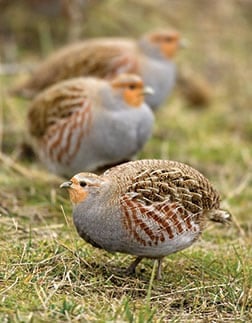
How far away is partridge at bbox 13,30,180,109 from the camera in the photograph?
24.7 ft

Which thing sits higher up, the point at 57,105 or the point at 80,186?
the point at 80,186

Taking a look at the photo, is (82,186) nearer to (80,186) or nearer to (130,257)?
(80,186)

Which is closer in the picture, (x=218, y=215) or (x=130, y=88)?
(x=218, y=215)

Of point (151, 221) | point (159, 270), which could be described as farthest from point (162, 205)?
point (159, 270)

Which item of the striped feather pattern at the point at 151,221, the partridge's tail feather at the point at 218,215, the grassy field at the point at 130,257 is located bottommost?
the grassy field at the point at 130,257

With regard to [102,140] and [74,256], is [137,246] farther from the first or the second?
[102,140]

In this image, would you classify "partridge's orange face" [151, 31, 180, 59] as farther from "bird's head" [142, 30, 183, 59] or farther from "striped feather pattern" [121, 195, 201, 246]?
"striped feather pattern" [121, 195, 201, 246]

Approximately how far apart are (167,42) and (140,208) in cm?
467

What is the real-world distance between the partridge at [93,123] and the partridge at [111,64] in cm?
116

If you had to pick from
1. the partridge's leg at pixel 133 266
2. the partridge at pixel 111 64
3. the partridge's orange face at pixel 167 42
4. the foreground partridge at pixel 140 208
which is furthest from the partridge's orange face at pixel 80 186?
the partridge's orange face at pixel 167 42

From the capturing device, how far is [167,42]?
8.38 metres

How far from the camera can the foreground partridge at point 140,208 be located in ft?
13.0

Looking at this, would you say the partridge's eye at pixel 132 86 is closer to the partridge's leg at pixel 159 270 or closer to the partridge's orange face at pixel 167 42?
the partridge's orange face at pixel 167 42

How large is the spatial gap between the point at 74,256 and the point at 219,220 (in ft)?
2.82
